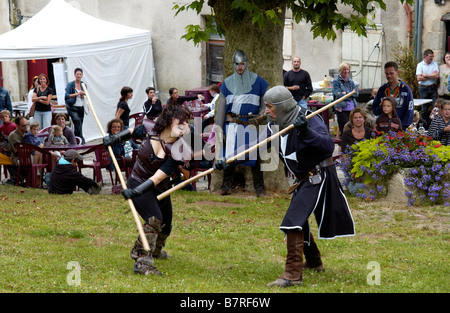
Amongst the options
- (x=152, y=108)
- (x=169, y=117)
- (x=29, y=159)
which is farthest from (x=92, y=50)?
(x=169, y=117)

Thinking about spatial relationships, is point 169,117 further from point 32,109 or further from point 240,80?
point 32,109

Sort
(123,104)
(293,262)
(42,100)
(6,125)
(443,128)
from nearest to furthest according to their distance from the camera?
(293,262) → (443,128) → (6,125) → (123,104) → (42,100)

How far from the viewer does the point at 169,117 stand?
7.66 metres

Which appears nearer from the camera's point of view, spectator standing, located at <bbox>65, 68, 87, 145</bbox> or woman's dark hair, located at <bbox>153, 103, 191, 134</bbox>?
woman's dark hair, located at <bbox>153, 103, 191, 134</bbox>

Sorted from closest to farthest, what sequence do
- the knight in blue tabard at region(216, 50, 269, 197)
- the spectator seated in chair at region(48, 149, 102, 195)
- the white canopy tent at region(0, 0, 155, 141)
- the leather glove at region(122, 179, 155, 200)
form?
1. the leather glove at region(122, 179, 155, 200)
2. the knight in blue tabard at region(216, 50, 269, 197)
3. the spectator seated in chair at region(48, 149, 102, 195)
4. the white canopy tent at region(0, 0, 155, 141)

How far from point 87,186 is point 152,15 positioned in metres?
11.7

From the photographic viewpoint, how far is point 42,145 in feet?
45.5

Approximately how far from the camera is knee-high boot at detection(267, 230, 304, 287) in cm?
715

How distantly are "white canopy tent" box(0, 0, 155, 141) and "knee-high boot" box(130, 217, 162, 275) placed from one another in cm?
1145

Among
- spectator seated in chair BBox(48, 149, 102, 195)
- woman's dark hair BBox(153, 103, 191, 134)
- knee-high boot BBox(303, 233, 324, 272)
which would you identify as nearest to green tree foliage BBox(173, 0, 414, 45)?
spectator seated in chair BBox(48, 149, 102, 195)

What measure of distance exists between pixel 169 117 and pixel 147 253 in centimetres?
132

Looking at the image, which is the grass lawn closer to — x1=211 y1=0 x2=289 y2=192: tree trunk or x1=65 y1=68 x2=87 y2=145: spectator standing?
x1=211 y1=0 x2=289 y2=192: tree trunk

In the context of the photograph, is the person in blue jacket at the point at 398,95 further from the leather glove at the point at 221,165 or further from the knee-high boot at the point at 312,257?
the leather glove at the point at 221,165
